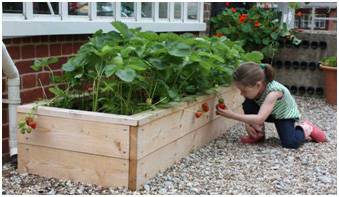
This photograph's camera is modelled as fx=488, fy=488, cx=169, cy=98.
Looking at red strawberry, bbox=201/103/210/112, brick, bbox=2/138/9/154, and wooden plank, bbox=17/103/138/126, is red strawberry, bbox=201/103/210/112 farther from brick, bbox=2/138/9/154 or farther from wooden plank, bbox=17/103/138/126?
brick, bbox=2/138/9/154

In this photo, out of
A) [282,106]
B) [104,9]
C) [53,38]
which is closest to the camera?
[53,38]

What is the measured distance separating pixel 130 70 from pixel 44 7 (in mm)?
1009

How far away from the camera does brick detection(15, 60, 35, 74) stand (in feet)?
9.04

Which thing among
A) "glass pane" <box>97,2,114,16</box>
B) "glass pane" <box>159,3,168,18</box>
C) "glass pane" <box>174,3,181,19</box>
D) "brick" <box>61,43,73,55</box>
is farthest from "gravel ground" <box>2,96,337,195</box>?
"glass pane" <box>174,3,181,19</box>

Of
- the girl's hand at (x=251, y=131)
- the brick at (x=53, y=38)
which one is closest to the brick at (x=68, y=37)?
the brick at (x=53, y=38)

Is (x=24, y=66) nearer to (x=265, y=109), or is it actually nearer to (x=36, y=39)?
(x=36, y=39)

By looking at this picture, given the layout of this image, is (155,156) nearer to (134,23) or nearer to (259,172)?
(259,172)

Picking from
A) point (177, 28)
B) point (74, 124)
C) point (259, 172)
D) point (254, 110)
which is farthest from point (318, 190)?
point (177, 28)

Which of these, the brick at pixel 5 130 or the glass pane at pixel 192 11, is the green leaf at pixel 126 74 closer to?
the brick at pixel 5 130

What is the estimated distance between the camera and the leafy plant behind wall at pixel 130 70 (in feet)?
7.93

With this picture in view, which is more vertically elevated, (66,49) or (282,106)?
(66,49)

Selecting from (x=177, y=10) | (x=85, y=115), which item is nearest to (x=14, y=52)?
(x=85, y=115)

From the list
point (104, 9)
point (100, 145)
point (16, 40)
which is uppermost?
point (104, 9)

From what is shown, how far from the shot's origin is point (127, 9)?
3857mm
